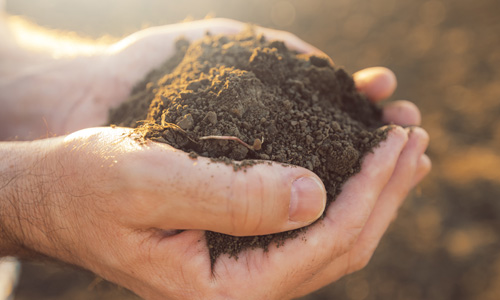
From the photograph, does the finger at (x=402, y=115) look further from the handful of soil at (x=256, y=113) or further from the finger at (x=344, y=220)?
the finger at (x=344, y=220)

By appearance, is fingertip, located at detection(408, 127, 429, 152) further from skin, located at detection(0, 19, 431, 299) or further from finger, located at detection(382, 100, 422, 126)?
finger, located at detection(382, 100, 422, 126)

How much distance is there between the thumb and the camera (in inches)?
49.9

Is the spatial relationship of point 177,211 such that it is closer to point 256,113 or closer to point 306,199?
point 306,199

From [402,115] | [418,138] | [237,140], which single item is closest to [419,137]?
[418,138]

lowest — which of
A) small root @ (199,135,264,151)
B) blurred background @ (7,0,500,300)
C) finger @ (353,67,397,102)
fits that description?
blurred background @ (7,0,500,300)

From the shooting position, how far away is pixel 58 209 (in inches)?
61.7

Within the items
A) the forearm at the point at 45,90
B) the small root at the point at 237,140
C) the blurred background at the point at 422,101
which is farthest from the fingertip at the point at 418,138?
the forearm at the point at 45,90

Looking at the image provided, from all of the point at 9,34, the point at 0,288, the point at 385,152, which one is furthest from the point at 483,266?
the point at 9,34

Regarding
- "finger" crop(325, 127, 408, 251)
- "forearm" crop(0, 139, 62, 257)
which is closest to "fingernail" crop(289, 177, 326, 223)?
"finger" crop(325, 127, 408, 251)

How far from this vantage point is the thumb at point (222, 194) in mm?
1269

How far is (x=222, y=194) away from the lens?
1268 millimetres

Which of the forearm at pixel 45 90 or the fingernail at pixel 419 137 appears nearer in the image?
the fingernail at pixel 419 137

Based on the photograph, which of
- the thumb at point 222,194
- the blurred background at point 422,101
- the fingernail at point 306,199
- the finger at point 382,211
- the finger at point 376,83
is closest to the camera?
the thumb at point 222,194

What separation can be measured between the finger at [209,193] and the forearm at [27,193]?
0.57 metres
